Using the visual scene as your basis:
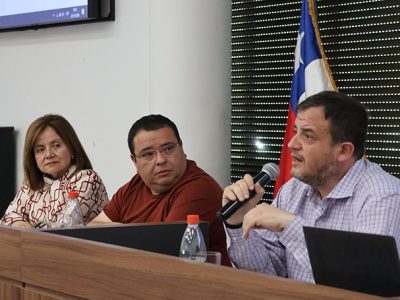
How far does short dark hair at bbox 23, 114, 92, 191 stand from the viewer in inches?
147

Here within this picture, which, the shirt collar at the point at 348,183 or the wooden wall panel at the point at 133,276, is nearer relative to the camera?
the wooden wall panel at the point at 133,276

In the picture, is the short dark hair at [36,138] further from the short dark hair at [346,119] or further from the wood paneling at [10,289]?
the short dark hair at [346,119]

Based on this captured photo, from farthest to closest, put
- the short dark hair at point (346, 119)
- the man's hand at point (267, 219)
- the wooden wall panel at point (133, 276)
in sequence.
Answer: the short dark hair at point (346, 119) < the man's hand at point (267, 219) < the wooden wall panel at point (133, 276)

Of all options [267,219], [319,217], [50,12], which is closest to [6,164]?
[50,12]

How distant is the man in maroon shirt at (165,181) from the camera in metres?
3.00

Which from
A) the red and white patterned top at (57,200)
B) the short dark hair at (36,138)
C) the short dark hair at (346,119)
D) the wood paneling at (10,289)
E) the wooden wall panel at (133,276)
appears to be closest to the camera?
the wooden wall panel at (133,276)

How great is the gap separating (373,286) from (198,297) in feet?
1.26

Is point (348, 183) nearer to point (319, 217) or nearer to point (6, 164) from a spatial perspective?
point (319, 217)

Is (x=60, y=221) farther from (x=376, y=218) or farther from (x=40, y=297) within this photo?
(x=376, y=218)

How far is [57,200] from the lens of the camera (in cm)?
362

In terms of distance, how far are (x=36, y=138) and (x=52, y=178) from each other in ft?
0.66

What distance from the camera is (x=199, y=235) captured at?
95.4 inches

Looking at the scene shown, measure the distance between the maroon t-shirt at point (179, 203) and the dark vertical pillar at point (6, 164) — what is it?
7.29ft

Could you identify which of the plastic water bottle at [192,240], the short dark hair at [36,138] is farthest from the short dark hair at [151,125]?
the plastic water bottle at [192,240]
